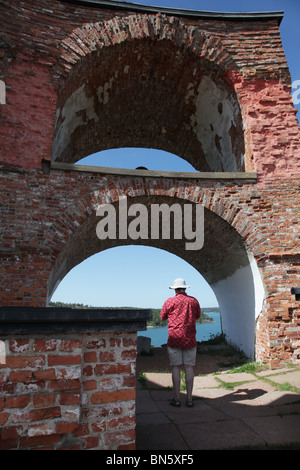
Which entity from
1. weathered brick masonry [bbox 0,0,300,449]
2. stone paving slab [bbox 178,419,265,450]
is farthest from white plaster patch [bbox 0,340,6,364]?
A: weathered brick masonry [bbox 0,0,300,449]

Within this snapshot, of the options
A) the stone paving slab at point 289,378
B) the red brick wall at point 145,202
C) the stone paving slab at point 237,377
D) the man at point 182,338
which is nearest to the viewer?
the man at point 182,338

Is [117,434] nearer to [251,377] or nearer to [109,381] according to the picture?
[109,381]

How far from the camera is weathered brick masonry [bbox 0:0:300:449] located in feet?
18.5

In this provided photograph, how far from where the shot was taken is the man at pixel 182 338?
375cm

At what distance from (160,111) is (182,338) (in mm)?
7428

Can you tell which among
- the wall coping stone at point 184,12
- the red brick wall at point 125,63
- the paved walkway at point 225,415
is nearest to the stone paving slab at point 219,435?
A: the paved walkway at point 225,415

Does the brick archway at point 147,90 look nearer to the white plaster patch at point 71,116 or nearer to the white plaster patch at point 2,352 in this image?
the white plaster patch at point 71,116

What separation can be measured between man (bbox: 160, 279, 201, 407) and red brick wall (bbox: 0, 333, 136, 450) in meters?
1.72

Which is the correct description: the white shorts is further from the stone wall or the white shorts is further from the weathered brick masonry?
the weathered brick masonry

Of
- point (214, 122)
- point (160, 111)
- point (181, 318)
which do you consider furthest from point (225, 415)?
point (160, 111)

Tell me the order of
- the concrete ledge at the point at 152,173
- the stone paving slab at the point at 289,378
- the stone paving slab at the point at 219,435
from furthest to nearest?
the concrete ledge at the point at 152,173, the stone paving slab at the point at 289,378, the stone paving slab at the point at 219,435

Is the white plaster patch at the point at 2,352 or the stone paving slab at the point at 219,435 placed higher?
the white plaster patch at the point at 2,352

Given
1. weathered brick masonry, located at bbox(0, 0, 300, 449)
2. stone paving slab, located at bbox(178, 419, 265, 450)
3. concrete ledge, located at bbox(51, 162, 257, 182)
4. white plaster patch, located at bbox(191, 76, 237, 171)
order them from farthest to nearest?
white plaster patch, located at bbox(191, 76, 237, 171), concrete ledge, located at bbox(51, 162, 257, 182), weathered brick masonry, located at bbox(0, 0, 300, 449), stone paving slab, located at bbox(178, 419, 265, 450)

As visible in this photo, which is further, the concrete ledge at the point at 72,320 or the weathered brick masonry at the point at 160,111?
the weathered brick masonry at the point at 160,111
